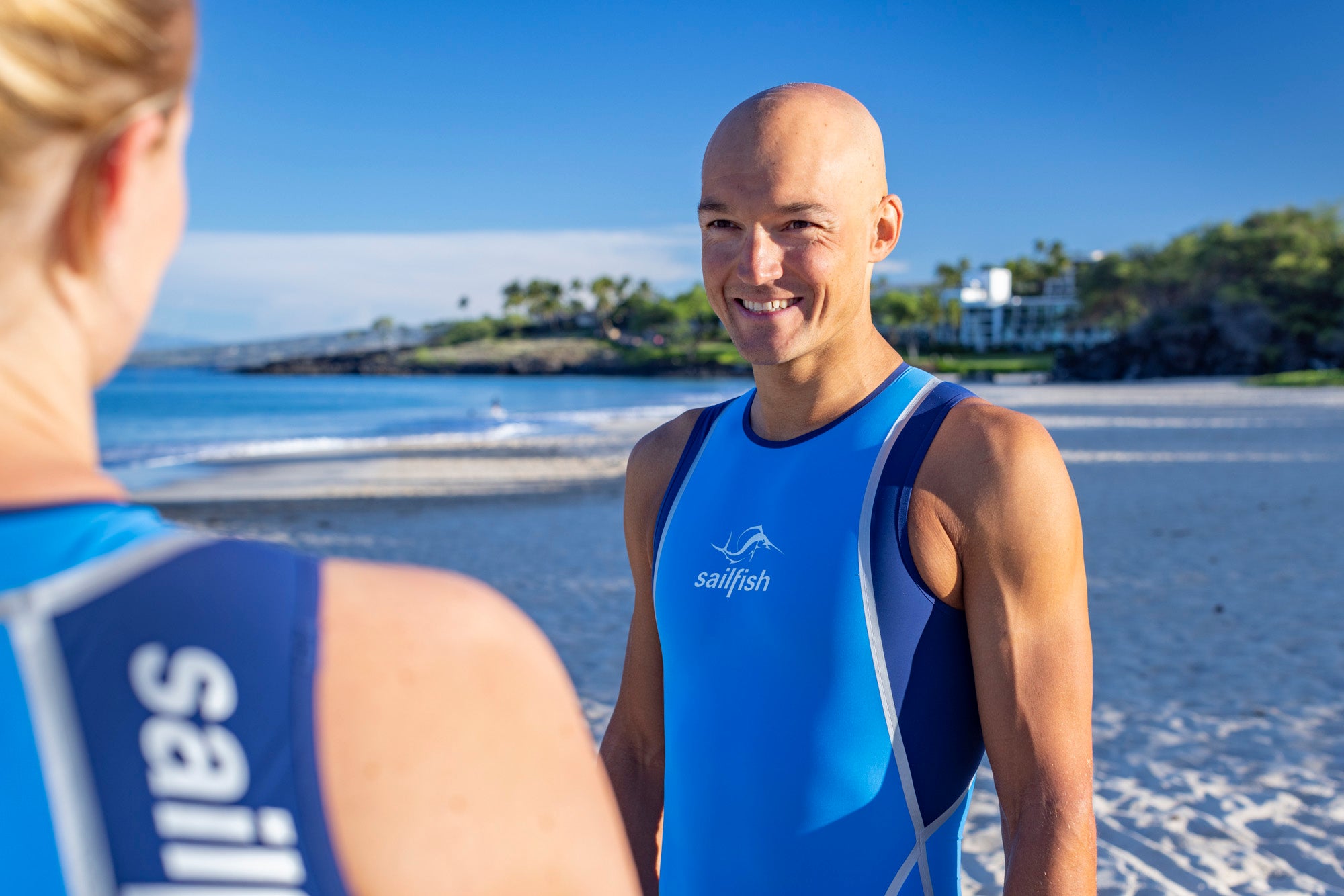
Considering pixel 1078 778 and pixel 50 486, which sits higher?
pixel 50 486

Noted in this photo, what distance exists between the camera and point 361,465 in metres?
22.4

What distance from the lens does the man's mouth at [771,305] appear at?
1.86 meters

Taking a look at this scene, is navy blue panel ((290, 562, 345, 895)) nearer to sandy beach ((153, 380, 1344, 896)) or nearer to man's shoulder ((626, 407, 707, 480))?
man's shoulder ((626, 407, 707, 480))

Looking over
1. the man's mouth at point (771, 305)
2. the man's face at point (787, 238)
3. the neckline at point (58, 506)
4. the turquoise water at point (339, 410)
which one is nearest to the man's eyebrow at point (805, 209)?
the man's face at point (787, 238)

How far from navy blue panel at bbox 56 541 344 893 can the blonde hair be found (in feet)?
0.77

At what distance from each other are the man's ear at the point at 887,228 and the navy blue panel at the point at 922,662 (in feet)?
1.51

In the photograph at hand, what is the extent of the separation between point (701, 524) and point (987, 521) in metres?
0.61

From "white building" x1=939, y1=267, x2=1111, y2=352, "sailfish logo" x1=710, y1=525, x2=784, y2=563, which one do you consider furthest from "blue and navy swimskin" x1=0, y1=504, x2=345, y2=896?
"white building" x1=939, y1=267, x2=1111, y2=352

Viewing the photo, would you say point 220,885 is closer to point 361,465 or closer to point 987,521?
point 987,521

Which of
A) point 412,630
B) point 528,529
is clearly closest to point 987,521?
point 412,630

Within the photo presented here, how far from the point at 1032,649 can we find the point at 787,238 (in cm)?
87

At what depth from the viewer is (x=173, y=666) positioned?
53 cm

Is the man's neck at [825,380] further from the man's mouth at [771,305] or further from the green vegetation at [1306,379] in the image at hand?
the green vegetation at [1306,379]

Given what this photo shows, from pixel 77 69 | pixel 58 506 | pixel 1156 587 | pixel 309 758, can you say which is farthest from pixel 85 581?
pixel 1156 587
